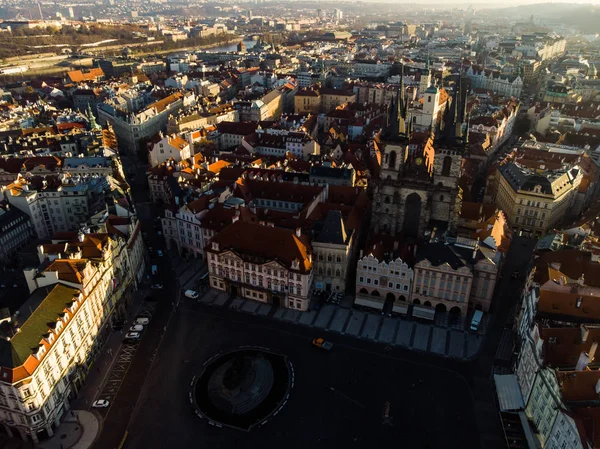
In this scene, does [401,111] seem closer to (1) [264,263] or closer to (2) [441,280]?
(2) [441,280]

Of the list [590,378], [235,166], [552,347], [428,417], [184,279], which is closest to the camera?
[590,378]

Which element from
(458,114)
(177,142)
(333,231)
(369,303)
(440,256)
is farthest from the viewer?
(177,142)

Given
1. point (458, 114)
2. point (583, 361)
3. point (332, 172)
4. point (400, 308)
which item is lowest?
point (400, 308)

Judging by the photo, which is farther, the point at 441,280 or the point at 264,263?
the point at 264,263

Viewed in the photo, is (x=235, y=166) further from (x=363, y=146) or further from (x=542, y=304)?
(x=542, y=304)

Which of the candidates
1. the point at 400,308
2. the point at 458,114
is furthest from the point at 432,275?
the point at 458,114

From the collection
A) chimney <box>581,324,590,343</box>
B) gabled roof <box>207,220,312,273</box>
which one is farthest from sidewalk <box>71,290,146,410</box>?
chimney <box>581,324,590,343</box>

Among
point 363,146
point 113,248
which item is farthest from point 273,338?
point 363,146
